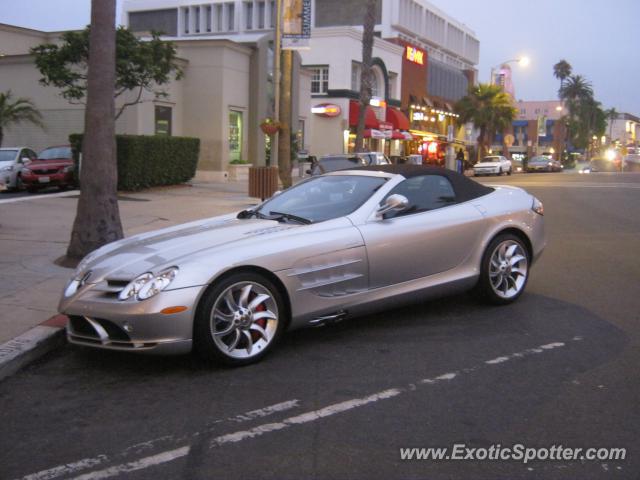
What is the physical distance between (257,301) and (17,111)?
2403cm

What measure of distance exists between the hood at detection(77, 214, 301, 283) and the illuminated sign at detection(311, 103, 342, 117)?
1319 inches

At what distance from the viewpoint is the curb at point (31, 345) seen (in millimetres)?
5061

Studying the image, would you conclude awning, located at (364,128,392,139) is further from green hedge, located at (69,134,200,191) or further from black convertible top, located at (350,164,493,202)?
black convertible top, located at (350,164,493,202)

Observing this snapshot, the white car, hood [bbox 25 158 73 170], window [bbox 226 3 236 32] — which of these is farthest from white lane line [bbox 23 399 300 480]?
window [bbox 226 3 236 32]

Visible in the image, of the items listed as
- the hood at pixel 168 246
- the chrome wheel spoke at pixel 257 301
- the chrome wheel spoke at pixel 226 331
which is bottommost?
the chrome wheel spoke at pixel 226 331

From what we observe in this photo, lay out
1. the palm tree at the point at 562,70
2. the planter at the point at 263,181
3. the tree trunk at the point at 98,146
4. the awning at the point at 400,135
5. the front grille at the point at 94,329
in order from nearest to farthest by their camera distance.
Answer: the front grille at the point at 94,329 → the tree trunk at the point at 98,146 → the planter at the point at 263,181 → the awning at the point at 400,135 → the palm tree at the point at 562,70

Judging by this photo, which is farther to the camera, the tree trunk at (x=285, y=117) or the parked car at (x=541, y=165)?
the parked car at (x=541, y=165)

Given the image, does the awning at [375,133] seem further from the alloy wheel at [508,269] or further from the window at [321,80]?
the alloy wheel at [508,269]

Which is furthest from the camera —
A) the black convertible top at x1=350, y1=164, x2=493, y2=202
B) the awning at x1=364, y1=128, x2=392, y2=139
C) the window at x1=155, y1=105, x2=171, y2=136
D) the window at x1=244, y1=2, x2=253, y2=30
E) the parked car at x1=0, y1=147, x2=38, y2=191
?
the window at x1=244, y1=2, x2=253, y2=30

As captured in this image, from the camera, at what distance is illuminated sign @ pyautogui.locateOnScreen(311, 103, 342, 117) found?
38.9m

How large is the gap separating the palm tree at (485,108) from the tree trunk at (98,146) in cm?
5213

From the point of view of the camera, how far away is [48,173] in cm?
1992

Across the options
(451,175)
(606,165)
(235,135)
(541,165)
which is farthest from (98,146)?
(606,165)

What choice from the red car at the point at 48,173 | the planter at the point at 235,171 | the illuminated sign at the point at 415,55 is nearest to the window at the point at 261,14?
the illuminated sign at the point at 415,55
